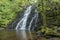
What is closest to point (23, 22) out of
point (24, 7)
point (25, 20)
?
point (25, 20)

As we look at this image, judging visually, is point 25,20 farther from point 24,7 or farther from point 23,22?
point 24,7

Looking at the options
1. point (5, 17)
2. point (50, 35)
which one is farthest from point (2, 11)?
point (50, 35)

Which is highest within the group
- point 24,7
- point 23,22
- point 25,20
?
point 24,7

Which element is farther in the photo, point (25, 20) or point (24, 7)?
point (24, 7)

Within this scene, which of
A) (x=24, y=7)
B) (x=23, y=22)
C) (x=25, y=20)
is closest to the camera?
(x=23, y=22)

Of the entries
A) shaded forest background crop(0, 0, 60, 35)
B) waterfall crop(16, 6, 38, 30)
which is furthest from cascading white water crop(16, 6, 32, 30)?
shaded forest background crop(0, 0, 60, 35)

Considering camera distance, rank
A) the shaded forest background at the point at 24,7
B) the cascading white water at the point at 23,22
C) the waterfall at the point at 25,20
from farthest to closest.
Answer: the cascading white water at the point at 23,22 → the waterfall at the point at 25,20 → the shaded forest background at the point at 24,7

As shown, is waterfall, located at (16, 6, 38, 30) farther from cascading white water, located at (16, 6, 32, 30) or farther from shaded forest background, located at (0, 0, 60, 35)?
shaded forest background, located at (0, 0, 60, 35)

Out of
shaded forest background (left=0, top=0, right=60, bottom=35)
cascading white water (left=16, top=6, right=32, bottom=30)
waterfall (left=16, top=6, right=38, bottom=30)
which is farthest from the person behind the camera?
cascading white water (left=16, top=6, right=32, bottom=30)

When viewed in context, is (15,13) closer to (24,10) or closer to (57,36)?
(24,10)

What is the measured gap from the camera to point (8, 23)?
27844 mm

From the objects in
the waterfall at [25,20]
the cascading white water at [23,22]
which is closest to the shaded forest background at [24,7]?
the waterfall at [25,20]

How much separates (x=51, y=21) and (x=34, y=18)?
11.8ft

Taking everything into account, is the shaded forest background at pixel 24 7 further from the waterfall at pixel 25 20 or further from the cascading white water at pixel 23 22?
the cascading white water at pixel 23 22
